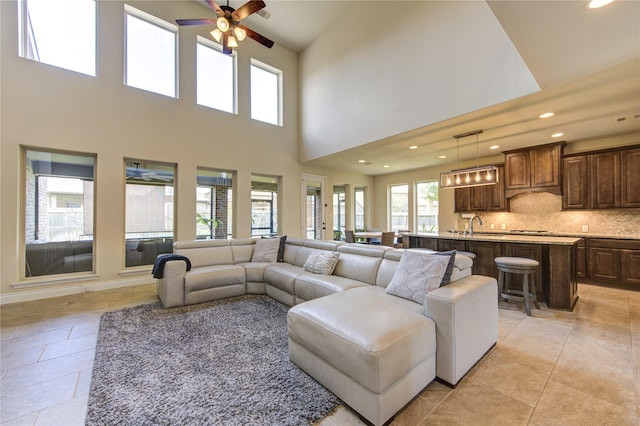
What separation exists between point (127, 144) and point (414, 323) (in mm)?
5315

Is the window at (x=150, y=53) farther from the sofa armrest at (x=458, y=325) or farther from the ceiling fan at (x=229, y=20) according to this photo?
the sofa armrest at (x=458, y=325)

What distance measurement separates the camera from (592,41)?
2.07 m

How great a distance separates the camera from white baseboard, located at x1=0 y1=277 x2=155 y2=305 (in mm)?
3756

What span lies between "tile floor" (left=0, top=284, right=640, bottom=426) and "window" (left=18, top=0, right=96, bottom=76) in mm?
3796

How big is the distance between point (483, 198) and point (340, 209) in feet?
13.2

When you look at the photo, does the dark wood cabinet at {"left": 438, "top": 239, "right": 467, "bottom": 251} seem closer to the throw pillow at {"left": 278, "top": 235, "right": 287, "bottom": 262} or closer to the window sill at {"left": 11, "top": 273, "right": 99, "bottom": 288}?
the throw pillow at {"left": 278, "top": 235, "right": 287, "bottom": 262}

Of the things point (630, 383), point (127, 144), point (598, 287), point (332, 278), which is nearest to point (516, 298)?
point (630, 383)

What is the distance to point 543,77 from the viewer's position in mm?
2641

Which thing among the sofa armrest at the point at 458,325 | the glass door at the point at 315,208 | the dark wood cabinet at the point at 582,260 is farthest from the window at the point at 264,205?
the dark wood cabinet at the point at 582,260

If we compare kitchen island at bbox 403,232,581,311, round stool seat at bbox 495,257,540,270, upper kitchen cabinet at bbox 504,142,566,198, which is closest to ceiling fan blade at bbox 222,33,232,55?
kitchen island at bbox 403,232,581,311

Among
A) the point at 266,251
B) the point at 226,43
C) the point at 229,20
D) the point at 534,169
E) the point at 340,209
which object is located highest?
the point at 229,20

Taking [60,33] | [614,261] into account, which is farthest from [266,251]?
[614,261]

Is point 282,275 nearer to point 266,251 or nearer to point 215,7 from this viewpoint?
point 266,251

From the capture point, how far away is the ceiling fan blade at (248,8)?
316cm
